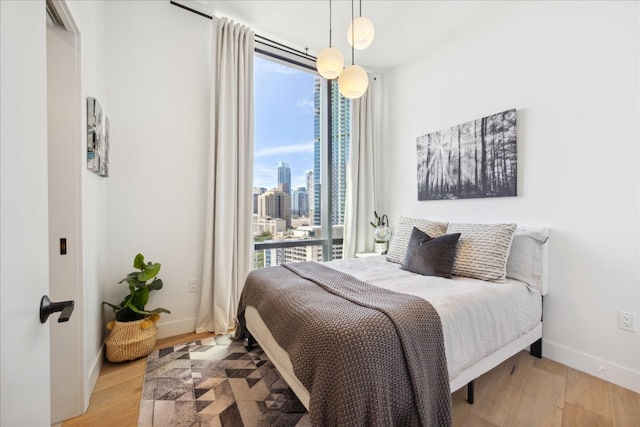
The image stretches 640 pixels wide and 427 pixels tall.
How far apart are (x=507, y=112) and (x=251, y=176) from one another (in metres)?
2.35

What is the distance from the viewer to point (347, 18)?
8.69 feet

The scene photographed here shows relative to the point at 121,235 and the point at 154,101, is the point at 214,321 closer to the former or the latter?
the point at 121,235

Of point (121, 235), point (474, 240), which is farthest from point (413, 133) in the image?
point (121, 235)

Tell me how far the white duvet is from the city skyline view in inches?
62.7

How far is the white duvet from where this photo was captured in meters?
1.43

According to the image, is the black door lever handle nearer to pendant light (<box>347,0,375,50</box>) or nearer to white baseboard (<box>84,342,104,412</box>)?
white baseboard (<box>84,342,104,412</box>)

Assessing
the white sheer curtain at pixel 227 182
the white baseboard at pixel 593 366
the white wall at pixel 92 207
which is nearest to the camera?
the white wall at pixel 92 207

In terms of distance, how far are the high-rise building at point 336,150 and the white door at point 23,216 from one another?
2923mm

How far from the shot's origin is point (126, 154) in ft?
7.59

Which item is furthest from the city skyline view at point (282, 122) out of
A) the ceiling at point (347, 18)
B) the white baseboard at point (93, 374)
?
the white baseboard at point (93, 374)

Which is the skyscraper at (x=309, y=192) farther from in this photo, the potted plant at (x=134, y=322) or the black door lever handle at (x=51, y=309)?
the black door lever handle at (x=51, y=309)

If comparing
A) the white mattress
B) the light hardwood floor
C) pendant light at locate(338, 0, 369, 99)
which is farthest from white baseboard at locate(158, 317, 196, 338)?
pendant light at locate(338, 0, 369, 99)

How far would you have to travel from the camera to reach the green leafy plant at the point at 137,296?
211cm

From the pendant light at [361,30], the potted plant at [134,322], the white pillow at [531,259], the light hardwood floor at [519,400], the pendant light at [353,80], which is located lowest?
the light hardwood floor at [519,400]
